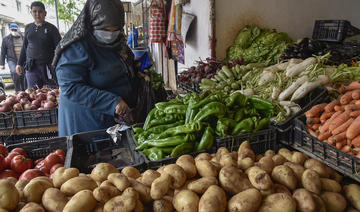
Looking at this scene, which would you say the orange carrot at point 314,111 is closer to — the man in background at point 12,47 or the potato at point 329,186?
the potato at point 329,186

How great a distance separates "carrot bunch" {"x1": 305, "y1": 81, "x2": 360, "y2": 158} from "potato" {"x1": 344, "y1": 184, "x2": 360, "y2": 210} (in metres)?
0.71

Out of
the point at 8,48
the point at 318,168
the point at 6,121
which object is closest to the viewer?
the point at 318,168

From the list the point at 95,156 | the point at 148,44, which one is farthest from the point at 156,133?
the point at 148,44

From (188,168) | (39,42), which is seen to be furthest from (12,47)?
(188,168)

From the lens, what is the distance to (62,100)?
3.15m

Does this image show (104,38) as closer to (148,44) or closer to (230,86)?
(230,86)

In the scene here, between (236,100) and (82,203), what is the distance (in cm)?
189

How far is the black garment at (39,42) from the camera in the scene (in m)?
5.97

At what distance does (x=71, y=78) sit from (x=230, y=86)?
7.27 feet

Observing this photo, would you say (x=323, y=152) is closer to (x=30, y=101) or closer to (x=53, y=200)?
(x=53, y=200)

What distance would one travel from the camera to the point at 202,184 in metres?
1.21

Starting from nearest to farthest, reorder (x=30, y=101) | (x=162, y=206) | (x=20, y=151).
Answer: (x=162, y=206) < (x=20, y=151) < (x=30, y=101)

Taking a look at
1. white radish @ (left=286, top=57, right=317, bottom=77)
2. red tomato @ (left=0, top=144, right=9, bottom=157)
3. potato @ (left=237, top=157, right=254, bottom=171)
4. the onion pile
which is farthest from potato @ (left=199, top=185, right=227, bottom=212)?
the onion pile

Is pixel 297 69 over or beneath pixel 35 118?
over
